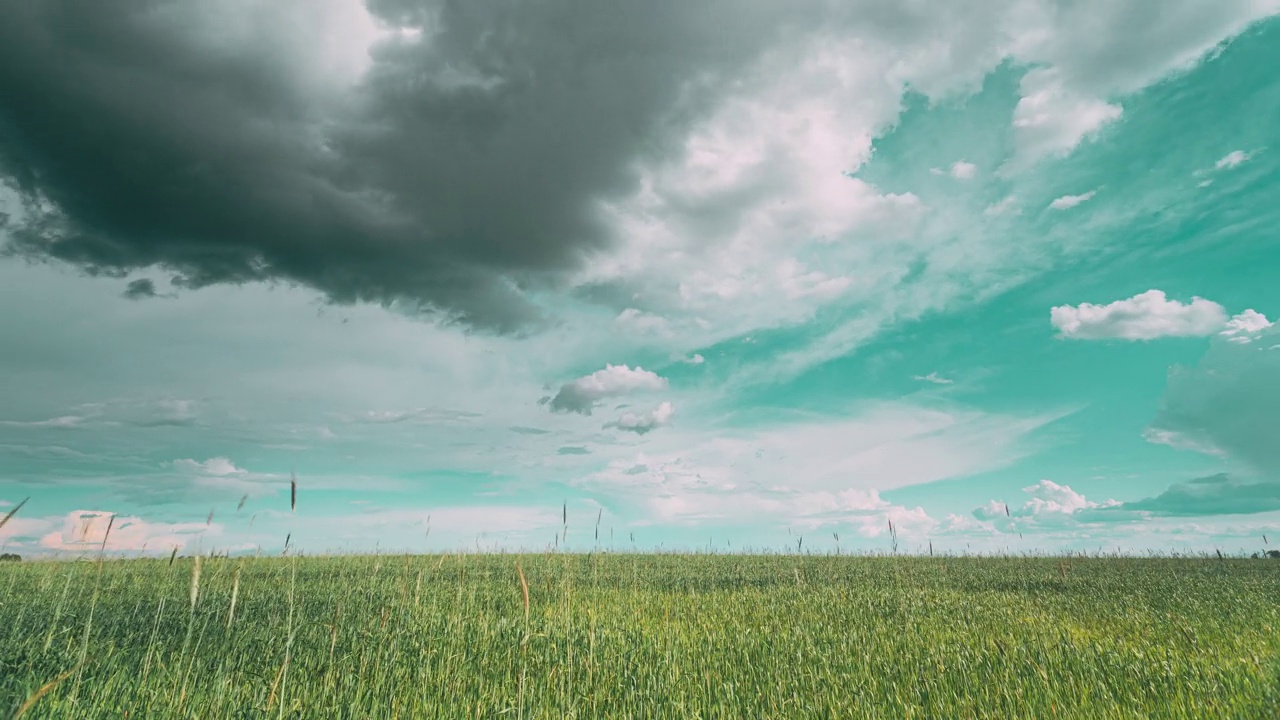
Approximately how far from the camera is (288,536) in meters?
6.05

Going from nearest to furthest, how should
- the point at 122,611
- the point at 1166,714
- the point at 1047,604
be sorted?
the point at 1166,714 → the point at 122,611 → the point at 1047,604

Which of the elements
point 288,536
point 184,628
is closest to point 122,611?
point 184,628

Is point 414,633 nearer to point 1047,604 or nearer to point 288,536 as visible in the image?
point 288,536

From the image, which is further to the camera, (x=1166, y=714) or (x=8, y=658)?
(x=8, y=658)

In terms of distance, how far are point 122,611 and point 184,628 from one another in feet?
8.99

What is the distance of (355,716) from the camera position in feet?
18.8

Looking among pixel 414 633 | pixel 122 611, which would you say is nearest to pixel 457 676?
pixel 414 633

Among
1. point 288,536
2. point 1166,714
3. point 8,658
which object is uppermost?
point 288,536

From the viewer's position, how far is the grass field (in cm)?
621

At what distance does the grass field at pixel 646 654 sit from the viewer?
245 inches

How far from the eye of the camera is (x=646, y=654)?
8125 millimetres

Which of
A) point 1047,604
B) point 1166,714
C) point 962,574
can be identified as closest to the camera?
point 1166,714

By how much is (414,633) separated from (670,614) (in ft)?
16.4

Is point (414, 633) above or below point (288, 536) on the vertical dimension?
below
